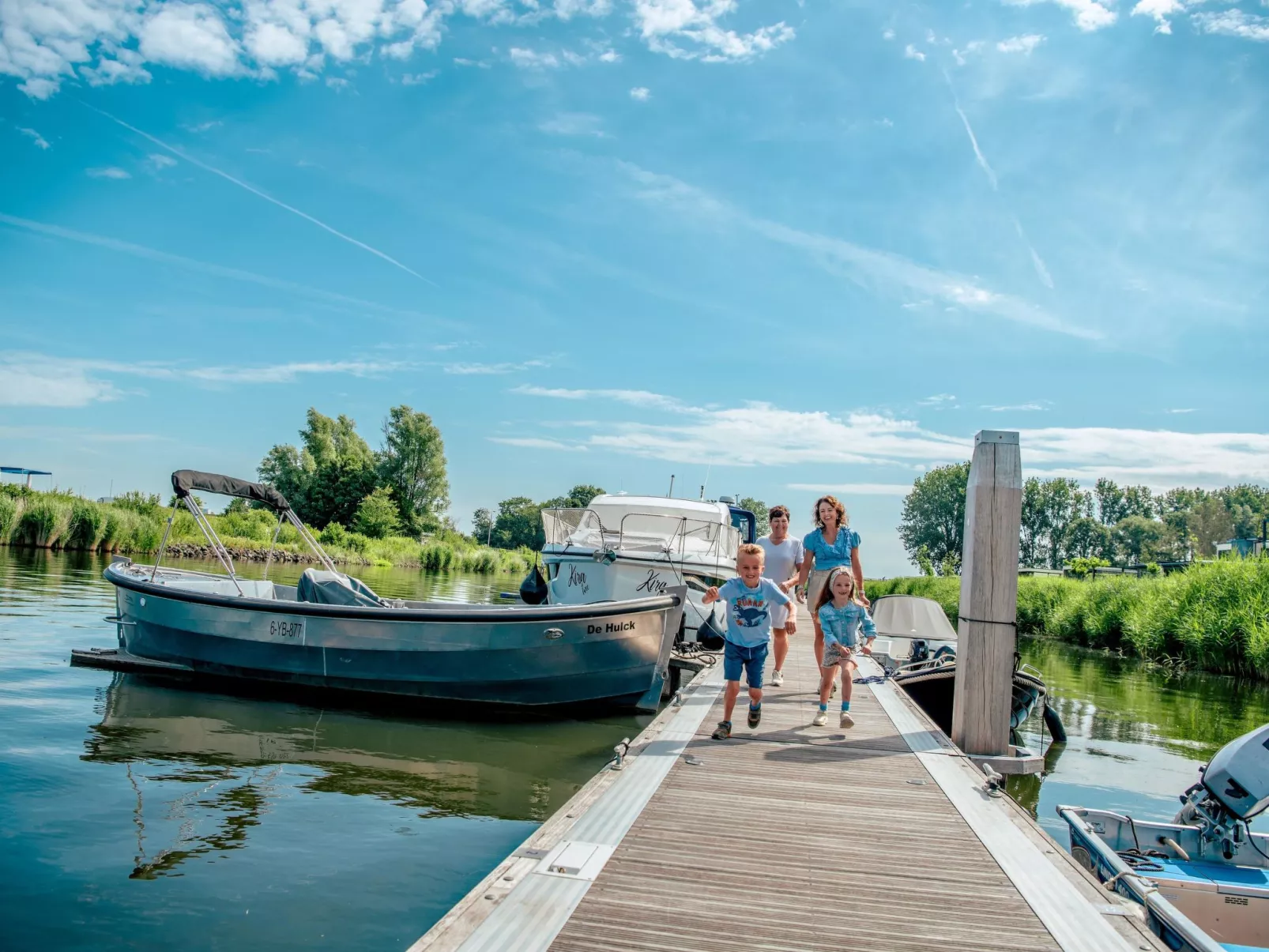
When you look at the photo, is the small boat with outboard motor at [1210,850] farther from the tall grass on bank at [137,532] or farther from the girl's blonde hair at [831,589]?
the tall grass on bank at [137,532]

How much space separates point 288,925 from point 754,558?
13.0ft

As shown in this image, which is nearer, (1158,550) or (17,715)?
(17,715)

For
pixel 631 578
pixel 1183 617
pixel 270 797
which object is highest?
pixel 631 578

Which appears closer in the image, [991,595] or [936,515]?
[991,595]

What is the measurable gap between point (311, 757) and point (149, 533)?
32.4m

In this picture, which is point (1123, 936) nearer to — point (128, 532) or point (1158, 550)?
point (128, 532)

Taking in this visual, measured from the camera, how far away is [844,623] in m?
7.53

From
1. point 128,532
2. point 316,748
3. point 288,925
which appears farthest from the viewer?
point 128,532

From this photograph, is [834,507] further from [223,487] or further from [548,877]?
[223,487]

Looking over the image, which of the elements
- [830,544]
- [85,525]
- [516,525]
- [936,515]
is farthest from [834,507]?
[516,525]

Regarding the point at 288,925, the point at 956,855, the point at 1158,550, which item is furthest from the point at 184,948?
the point at 1158,550

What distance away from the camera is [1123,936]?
11.4 ft

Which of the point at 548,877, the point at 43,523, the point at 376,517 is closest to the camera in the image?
the point at 548,877

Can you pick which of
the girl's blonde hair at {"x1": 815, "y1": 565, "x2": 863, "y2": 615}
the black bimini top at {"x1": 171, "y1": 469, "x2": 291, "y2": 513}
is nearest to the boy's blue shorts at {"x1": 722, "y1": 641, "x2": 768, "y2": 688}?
the girl's blonde hair at {"x1": 815, "y1": 565, "x2": 863, "y2": 615}
